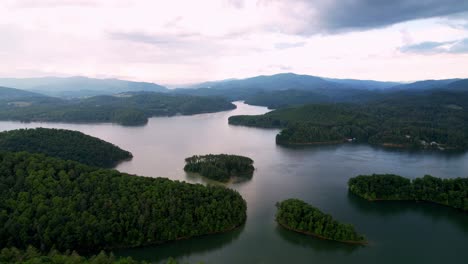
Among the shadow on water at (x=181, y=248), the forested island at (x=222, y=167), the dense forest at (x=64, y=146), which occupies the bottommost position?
the shadow on water at (x=181, y=248)

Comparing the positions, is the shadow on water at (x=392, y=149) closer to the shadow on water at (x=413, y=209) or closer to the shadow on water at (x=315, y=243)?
the shadow on water at (x=413, y=209)

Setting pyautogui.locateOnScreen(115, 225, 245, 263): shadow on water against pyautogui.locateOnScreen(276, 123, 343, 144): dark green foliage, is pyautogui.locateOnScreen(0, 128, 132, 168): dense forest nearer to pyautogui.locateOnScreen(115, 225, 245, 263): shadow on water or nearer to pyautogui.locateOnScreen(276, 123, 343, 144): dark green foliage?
pyautogui.locateOnScreen(115, 225, 245, 263): shadow on water

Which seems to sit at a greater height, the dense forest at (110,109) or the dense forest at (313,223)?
the dense forest at (110,109)

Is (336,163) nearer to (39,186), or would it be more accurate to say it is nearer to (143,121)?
(39,186)

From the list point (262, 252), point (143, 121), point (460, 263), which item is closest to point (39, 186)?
point (262, 252)

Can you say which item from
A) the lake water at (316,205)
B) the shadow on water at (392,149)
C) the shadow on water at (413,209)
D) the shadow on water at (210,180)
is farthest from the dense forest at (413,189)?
the shadow on water at (392,149)

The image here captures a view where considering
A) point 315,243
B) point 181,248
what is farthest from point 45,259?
point 315,243
